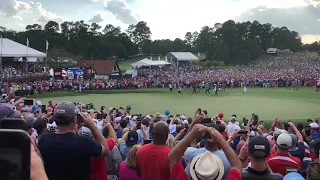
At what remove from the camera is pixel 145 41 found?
413 ft

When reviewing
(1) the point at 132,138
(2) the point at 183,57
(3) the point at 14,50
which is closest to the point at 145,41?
(2) the point at 183,57

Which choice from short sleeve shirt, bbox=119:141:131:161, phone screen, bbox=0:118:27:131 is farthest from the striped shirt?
phone screen, bbox=0:118:27:131

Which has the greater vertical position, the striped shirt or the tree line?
the tree line

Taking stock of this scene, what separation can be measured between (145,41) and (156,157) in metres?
123

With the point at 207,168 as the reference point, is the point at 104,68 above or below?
above

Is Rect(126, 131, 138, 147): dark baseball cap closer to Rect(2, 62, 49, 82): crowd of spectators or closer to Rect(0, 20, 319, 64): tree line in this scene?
Rect(2, 62, 49, 82): crowd of spectators

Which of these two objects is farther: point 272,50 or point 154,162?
point 272,50

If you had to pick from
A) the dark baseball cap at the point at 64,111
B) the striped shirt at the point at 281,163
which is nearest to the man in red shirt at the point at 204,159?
the dark baseball cap at the point at 64,111

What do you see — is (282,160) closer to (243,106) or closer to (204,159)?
(204,159)

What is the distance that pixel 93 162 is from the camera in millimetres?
4262

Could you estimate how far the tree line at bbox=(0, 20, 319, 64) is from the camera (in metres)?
94.6

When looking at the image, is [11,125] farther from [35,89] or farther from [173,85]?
[173,85]

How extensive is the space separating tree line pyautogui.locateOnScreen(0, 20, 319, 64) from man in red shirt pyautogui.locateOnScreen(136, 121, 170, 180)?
252 ft

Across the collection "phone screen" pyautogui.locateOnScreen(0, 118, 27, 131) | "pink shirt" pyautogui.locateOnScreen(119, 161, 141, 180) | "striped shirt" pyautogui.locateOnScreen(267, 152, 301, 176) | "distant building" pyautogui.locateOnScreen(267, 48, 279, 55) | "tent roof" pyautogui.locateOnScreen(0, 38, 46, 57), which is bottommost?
"pink shirt" pyautogui.locateOnScreen(119, 161, 141, 180)
